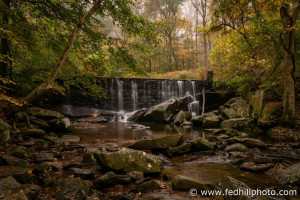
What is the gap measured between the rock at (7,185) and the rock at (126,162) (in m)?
1.72

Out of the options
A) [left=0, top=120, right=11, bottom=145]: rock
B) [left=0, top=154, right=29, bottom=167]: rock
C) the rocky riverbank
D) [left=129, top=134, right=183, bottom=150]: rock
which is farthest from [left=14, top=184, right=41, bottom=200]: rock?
[left=129, top=134, right=183, bottom=150]: rock

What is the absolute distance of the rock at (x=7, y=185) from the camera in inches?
116

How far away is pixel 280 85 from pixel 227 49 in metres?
4.22

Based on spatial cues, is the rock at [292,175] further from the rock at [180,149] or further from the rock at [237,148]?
the rock at [180,149]

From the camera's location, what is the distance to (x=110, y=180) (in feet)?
13.3

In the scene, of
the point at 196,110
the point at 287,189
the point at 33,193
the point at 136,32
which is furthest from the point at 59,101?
the point at 287,189

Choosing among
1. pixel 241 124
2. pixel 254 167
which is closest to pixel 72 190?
pixel 254 167

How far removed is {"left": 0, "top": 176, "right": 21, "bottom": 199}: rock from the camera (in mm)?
2948

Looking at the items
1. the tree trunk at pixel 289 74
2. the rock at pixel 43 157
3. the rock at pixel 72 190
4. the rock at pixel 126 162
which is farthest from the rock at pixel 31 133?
the tree trunk at pixel 289 74

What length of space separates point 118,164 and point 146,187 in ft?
3.07

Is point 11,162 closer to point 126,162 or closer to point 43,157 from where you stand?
point 43,157

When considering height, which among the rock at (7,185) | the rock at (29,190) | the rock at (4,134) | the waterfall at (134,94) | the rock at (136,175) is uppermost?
the waterfall at (134,94)

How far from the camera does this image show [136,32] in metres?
7.77

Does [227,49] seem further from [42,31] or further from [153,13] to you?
[153,13]
